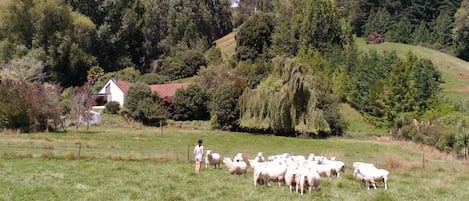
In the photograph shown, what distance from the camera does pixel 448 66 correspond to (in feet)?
280

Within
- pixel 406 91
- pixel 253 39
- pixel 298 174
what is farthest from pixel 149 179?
pixel 253 39

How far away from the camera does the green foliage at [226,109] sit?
2074 inches

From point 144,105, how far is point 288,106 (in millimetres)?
16558

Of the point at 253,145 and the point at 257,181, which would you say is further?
the point at 253,145

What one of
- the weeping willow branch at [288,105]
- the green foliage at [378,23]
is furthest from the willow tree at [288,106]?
the green foliage at [378,23]

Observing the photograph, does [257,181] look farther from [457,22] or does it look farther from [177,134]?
[457,22]

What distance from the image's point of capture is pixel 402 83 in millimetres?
60906

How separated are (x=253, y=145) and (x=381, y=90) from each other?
92.6 feet

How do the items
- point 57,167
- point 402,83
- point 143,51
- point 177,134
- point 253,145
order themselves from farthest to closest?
point 143,51
point 402,83
point 177,134
point 253,145
point 57,167

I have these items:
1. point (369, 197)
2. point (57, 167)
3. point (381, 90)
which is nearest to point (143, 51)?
point (381, 90)

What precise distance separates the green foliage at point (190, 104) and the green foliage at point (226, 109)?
440 centimetres

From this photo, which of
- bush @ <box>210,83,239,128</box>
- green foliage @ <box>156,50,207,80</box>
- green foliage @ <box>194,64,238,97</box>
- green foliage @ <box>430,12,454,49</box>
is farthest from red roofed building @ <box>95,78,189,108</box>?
green foliage @ <box>430,12,454,49</box>

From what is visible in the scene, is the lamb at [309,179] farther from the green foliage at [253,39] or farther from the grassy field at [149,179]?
the green foliage at [253,39]

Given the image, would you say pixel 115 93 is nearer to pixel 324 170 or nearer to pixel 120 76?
pixel 120 76
